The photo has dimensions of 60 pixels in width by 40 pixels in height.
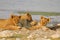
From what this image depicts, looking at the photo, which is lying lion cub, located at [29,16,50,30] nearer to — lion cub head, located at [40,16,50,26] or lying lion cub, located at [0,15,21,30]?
lion cub head, located at [40,16,50,26]

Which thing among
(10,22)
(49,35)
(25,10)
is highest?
(25,10)

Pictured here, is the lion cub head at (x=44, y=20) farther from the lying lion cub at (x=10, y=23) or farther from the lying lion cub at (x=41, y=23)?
the lying lion cub at (x=10, y=23)

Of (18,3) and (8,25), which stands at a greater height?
(18,3)

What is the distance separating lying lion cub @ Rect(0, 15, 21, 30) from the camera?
2324 mm

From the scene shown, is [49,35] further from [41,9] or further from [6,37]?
[6,37]

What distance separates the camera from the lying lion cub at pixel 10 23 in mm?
2324

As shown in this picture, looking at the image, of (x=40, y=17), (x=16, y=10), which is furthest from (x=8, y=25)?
(x=40, y=17)

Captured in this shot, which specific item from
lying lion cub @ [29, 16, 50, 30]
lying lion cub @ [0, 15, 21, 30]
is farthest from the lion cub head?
lying lion cub @ [0, 15, 21, 30]

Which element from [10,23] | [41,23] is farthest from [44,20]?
[10,23]

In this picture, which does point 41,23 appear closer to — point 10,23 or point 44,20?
point 44,20

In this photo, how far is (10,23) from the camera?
93.3 inches

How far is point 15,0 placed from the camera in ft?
7.61

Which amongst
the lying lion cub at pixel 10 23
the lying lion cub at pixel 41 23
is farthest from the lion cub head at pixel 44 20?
the lying lion cub at pixel 10 23

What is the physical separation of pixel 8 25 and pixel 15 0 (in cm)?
32
